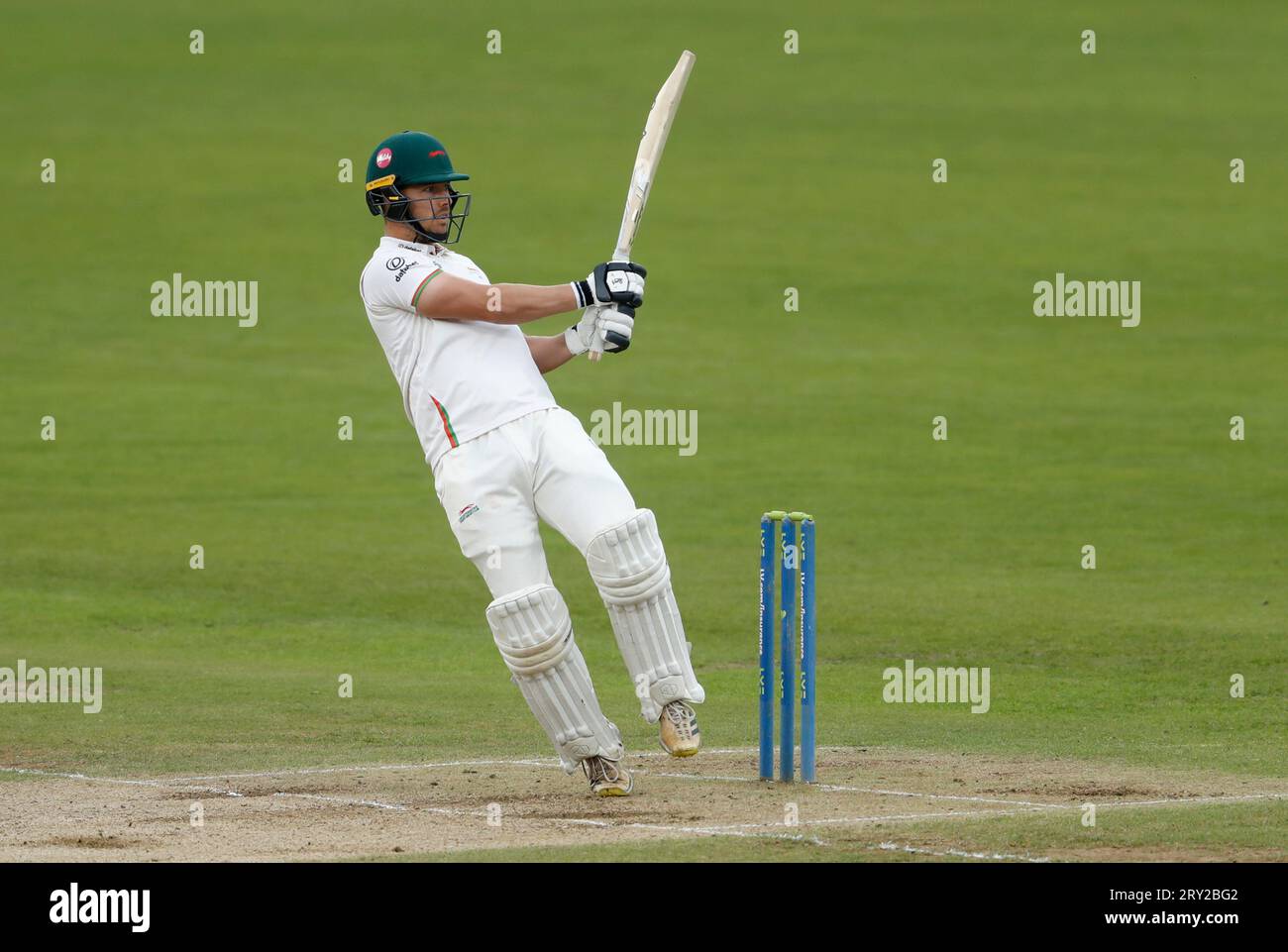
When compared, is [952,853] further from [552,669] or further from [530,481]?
[530,481]

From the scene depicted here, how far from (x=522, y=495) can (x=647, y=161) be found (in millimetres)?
1607

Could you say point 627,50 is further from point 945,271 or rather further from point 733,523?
point 733,523

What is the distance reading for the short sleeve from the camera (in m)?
8.38

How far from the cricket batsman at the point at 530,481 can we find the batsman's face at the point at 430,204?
6 cm

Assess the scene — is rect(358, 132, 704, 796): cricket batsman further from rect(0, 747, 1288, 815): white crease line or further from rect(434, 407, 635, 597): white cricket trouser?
rect(0, 747, 1288, 815): white crease line

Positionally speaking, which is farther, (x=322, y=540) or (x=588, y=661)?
(x=322, y=540)

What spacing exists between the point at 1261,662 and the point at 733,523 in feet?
27.4

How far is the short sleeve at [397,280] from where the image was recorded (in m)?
8.38

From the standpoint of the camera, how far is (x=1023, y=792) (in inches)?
335

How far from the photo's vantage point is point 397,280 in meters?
8.43

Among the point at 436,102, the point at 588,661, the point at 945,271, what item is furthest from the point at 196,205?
the point at 588,661

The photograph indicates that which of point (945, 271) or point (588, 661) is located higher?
point (945, 271)

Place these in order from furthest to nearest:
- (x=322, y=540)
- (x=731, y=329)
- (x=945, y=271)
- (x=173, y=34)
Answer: (x=173, y=34) < (x=945, y=271) < (x=731, y=329) < (x=322, y=540)

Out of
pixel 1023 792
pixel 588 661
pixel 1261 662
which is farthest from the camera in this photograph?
pixel 588 661
